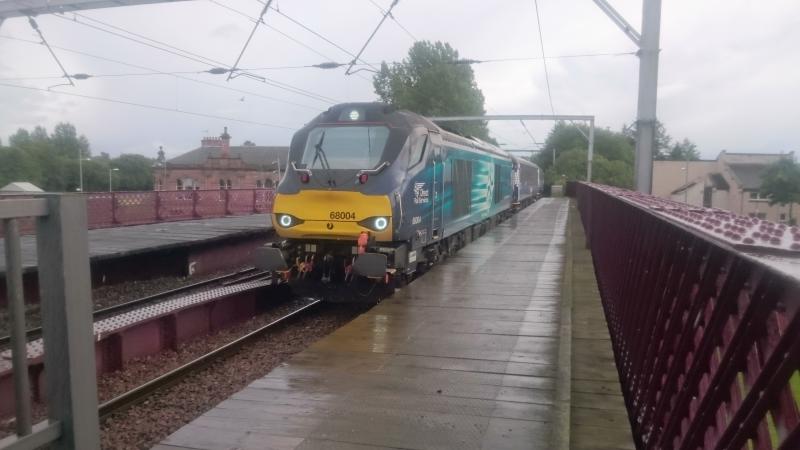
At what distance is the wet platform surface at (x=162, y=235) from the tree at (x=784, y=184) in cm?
1447

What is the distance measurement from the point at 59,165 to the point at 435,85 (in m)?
49.8

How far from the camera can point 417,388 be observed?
508 cm

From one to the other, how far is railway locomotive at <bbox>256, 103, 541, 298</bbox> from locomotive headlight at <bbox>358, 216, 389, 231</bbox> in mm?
15

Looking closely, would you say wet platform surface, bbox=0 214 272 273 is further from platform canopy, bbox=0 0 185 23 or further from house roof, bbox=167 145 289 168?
house roof, bbox=167 145 289 168

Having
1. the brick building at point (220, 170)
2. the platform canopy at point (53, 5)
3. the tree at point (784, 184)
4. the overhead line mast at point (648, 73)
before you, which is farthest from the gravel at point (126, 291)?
the brick building at point (220, 170)

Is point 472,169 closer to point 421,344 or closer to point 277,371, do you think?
point 421,344

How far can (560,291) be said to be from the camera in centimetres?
921

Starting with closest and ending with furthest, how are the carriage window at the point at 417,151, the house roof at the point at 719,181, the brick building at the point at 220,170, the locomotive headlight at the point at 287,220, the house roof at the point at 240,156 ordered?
the locomotive headlight at the point at 287,220 < the carriage window at the point at 417,151 < the house roof at the point at 719,181 < the brick building at the point at 220,170 < the house roof at the point at 240,156

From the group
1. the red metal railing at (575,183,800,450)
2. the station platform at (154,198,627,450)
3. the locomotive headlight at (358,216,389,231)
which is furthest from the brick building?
the red metal railing at (575,183,800,450)

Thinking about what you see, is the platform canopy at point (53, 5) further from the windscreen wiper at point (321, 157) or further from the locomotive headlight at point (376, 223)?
the locomotive headlight at point (376, 223)

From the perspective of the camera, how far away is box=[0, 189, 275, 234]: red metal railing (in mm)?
16500

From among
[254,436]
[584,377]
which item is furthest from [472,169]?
[254,436]

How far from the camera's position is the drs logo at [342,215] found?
30.6 feet

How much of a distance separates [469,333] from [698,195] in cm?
3523
